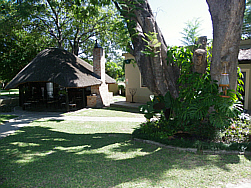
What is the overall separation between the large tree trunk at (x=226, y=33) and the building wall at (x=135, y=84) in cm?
1066

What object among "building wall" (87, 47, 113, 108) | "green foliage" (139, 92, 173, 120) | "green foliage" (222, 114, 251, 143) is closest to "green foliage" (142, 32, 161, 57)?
"green foliage" (139, 92, 173, 120)

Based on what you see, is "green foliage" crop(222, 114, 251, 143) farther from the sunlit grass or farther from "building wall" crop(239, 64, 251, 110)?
"building wall" crop(239, 64, 251, 110)

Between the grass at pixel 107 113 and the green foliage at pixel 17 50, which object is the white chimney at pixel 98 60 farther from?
the green foliage at pixel 17 50

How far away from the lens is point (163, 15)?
7492mm

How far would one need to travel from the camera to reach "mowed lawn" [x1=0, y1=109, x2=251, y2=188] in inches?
153

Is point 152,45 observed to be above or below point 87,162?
above

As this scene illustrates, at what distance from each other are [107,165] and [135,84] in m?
13.2

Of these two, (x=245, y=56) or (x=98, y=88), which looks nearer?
(x=245, y=56)

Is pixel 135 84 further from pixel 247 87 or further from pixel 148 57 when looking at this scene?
pixel 148 57

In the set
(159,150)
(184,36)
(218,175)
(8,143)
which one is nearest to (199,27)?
(184,36)

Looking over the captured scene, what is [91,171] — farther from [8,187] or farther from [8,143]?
[8,143]

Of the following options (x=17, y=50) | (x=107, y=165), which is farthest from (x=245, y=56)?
(x=17, y=50)

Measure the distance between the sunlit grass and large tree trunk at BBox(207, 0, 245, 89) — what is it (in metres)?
2.57

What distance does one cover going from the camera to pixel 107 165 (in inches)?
184
